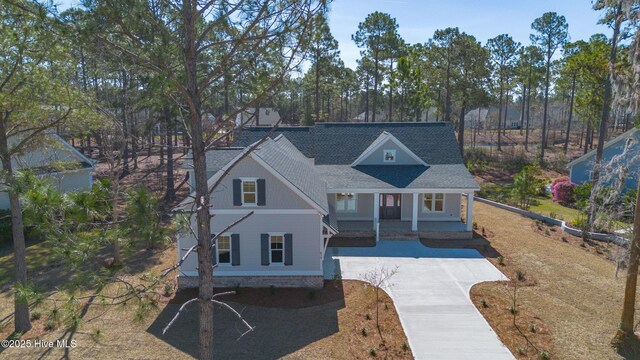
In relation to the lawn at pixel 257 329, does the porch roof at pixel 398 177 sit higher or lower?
higher

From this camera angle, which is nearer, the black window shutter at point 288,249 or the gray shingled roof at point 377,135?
the black window shutter at point 288,249

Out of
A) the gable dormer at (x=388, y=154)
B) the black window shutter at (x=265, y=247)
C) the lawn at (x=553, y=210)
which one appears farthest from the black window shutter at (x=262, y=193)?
the lawn at (x=553, y=210)

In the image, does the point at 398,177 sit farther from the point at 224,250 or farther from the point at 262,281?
the point at 224,250

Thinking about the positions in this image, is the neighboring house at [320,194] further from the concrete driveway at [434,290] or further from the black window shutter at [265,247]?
the concrete driveway at [434,290]

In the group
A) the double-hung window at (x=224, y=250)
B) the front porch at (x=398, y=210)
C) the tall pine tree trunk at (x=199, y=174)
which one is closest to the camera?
the tall pine tree trunk at (x=199, y=174)

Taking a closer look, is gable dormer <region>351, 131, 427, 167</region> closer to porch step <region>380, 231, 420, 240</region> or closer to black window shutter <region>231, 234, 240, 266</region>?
→ porch step <region>380, 231, 420, 240</region>

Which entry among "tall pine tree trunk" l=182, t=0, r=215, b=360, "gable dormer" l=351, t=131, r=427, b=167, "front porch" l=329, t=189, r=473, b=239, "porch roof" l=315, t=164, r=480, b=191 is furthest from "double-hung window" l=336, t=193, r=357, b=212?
"tall pine tree trunk" l=182, t=0, r=215, b=360

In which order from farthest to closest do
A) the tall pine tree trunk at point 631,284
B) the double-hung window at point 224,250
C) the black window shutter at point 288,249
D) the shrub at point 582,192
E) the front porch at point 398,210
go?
the shrub at point 582,192, the front porch at point 398,210, the double-hung window at point 224,250, the black window shutter at point 288,249, the tall pine tree trunk at point 631,284
